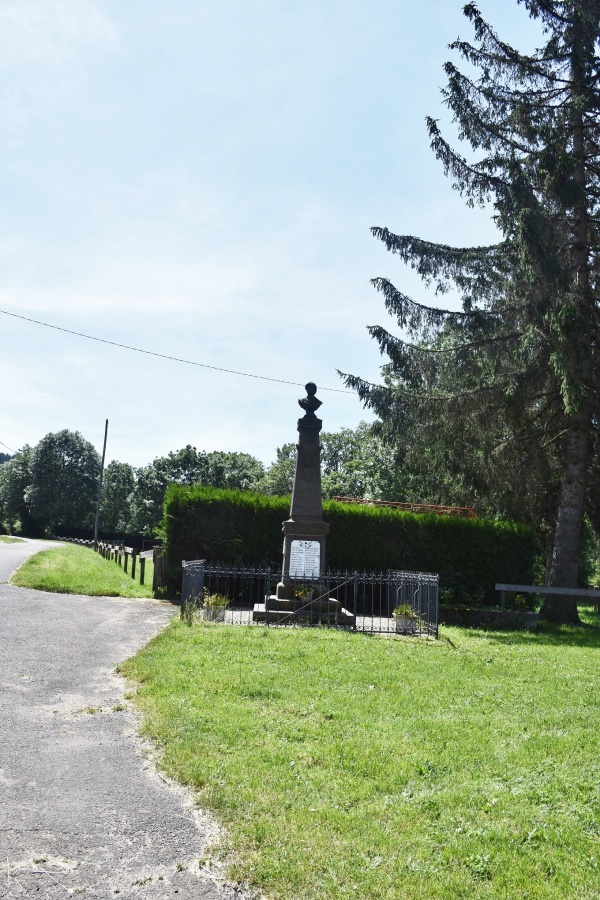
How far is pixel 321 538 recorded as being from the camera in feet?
49.5

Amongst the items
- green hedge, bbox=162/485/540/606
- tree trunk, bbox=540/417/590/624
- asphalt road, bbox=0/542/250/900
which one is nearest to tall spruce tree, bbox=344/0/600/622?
tree trunk, bbox=540/417/590/624

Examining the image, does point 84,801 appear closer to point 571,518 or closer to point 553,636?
point 553,636

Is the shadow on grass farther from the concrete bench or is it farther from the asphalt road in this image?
the asphalt road

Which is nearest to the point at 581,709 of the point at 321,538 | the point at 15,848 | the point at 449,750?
the point at 449,750

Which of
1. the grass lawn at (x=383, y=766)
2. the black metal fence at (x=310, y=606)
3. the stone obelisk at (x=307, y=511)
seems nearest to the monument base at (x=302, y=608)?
the black metal fence at (x=310, y=606)

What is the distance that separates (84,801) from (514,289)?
52.5ft

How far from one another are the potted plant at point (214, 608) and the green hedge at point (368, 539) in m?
4.10

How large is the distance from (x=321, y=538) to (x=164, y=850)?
11330 mm

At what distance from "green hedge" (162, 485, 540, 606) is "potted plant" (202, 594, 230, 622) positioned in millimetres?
4099

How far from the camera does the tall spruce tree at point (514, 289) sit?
16406 millimetres

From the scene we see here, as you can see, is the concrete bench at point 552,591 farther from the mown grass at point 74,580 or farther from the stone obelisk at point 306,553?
the mown grass at point 74,580

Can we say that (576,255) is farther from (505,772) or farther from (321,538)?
(505,772)

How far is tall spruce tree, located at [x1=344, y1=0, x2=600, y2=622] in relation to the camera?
16.4 meters

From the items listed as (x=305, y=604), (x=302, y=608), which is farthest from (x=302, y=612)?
(x=305, y=604)
